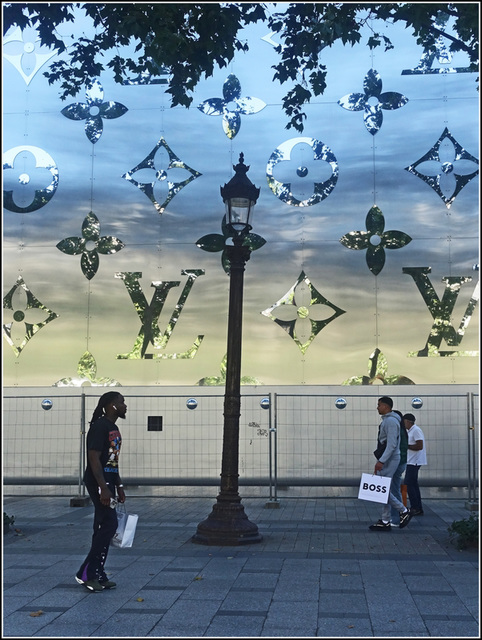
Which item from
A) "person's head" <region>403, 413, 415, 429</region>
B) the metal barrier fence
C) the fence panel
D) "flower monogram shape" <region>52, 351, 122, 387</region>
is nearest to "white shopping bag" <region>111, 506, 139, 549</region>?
"person's head" <region>403, 413, 415, 429</region>

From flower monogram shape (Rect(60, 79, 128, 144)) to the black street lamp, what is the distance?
18.4 feet

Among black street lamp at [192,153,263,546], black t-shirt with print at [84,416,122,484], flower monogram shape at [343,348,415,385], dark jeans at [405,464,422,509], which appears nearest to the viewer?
black t-shirt with print at [84,416,122,484]

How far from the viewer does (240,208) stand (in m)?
10.7

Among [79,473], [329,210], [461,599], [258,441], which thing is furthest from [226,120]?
[461,599]

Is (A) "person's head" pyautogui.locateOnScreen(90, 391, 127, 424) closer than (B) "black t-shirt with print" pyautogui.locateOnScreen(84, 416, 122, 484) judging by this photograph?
No

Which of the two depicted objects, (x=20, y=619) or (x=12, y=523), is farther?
(x=12, y=523)

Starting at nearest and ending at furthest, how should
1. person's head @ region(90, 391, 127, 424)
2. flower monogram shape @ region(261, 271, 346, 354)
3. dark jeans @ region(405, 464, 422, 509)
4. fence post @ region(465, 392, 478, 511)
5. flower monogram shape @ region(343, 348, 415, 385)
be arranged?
person's head @ region(90, 391, 127, 424), dark jeans @ region(405, 464, 422, 509), fence post @ region(465, 392, 478, 511), flower monogram shape @ region(343, 348, 415, 385), flower monogram shape @ region(261, 271, 346, 354)

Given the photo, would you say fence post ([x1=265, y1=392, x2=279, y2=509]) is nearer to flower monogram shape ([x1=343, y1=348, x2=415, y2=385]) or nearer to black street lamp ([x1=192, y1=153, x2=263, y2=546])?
flower monogram shape ([x1=343, y1=348, x2=415, y2=385])

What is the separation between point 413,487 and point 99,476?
6659 mm

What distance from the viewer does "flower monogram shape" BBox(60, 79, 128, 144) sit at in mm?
15750

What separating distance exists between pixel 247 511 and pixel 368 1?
26.5 ft

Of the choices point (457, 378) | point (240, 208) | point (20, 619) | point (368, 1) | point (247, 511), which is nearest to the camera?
point (20, 619)

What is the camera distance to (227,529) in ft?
33.6

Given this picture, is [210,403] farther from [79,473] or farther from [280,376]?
[79,473]
